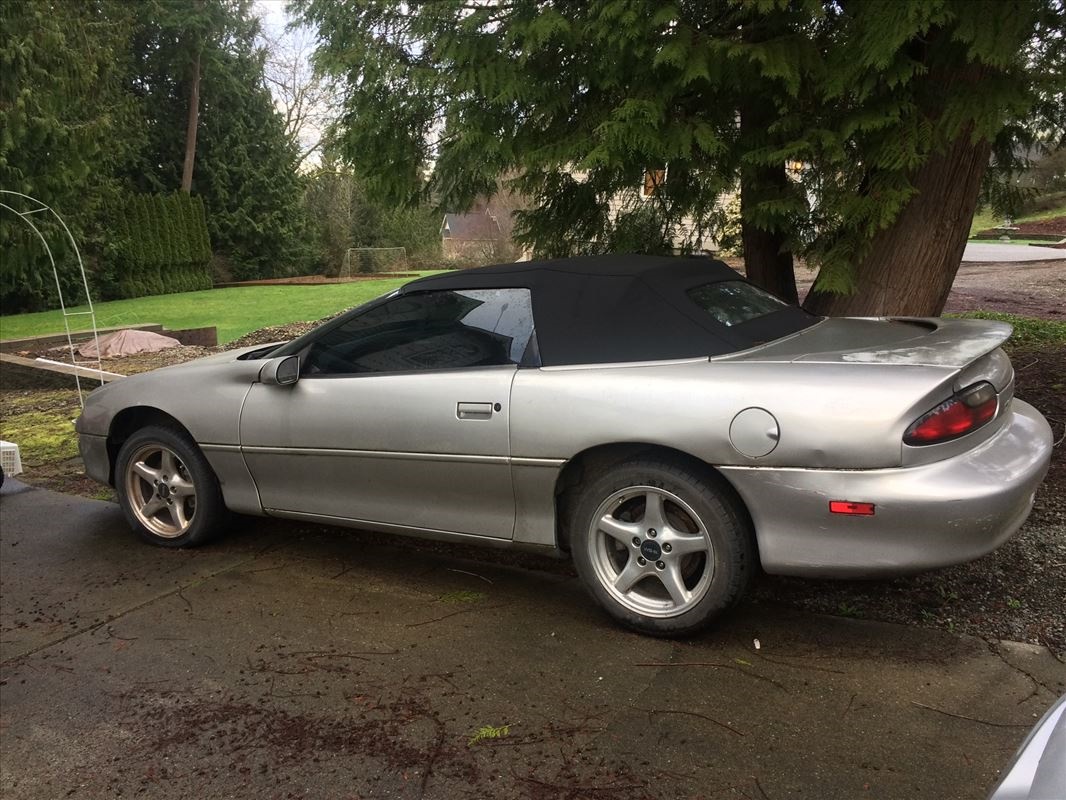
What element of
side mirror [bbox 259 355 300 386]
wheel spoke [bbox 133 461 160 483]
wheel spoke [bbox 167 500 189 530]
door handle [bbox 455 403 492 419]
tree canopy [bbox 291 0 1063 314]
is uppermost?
tree canopy [bbox 291 0 1063 314]

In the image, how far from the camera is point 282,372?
423cm

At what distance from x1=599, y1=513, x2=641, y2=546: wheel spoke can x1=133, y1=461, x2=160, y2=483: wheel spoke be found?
9.06ft

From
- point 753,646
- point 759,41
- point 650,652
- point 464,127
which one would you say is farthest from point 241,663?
point 759,41

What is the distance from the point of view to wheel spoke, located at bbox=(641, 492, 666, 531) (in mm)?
3328

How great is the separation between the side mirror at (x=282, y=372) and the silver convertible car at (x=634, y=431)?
0.01 m

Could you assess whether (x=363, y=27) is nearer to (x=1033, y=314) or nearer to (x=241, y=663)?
(x=241, y=663)

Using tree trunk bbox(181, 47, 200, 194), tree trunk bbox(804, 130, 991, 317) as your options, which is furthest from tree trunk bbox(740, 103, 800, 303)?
tree trunk bbox(181, 47, 200, 194)

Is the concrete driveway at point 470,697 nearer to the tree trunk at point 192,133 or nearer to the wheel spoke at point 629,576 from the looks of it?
the wheel spoke at point 629,576

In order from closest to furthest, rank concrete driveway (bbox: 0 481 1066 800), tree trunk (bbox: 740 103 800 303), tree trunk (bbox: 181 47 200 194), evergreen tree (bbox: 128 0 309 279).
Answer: concrete driveway (bbox: 0 481 1066 800)
tree trunk (bbox: 740 103 800 303)
evergreen tree (bbox: 128 0 309 279)
tree trunk (bbox: 181 47 200 194)

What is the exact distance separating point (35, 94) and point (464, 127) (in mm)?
13975

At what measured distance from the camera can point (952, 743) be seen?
105 inches

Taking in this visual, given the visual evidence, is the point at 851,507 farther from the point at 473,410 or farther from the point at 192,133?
the point at 192,133

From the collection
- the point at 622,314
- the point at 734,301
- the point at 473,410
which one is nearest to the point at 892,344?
the point at 734,301

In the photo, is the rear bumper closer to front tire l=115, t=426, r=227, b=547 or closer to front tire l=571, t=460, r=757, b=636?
front tire l=571, t=460, r=757, b=636
